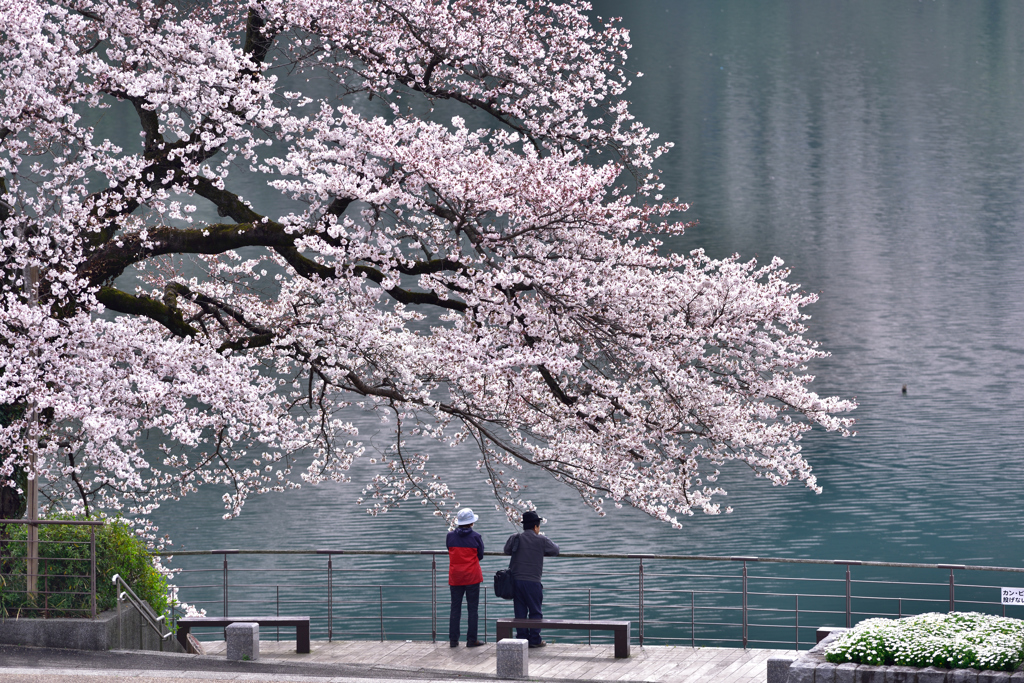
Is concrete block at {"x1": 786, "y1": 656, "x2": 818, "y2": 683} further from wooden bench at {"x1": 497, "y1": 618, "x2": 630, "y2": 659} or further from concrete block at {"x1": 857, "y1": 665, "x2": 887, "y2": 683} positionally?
wooden bench at {"x1": 497, "y1": 618, "x2": 630, "y2": 659}

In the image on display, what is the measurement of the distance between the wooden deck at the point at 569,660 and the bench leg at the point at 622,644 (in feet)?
0.36

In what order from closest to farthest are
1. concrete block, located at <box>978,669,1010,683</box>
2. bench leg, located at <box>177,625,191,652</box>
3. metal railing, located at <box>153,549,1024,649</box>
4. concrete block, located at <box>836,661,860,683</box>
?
concrete block, located at <box>978,669,1010,683</box>, concrete block, located at <box>836,661,860,683</box>, bench leg, located at <box>177,625,191,652</box>, metal railing, located at <box>153,549,1024,649</box>

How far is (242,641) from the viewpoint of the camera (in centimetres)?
1203

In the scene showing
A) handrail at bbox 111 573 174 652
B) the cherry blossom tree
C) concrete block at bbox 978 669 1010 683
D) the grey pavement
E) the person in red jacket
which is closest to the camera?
concrete block at bbox 978 669 1010 683

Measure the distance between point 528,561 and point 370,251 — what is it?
4164 millimetres

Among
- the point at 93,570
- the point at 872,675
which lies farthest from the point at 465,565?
the point at 872,675

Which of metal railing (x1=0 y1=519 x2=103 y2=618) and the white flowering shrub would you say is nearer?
the white flowering shrub

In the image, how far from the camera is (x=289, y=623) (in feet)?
46.5

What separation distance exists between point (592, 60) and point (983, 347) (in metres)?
49.2

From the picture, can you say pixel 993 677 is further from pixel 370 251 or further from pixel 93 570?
pixel 93 570

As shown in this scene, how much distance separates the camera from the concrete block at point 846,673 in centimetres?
833

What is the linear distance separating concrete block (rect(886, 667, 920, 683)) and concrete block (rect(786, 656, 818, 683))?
1.83 ft

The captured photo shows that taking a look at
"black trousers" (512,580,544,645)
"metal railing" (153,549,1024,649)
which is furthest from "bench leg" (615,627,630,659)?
"metal railing" (153,549,1024,649)

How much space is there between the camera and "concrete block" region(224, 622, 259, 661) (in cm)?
1196
